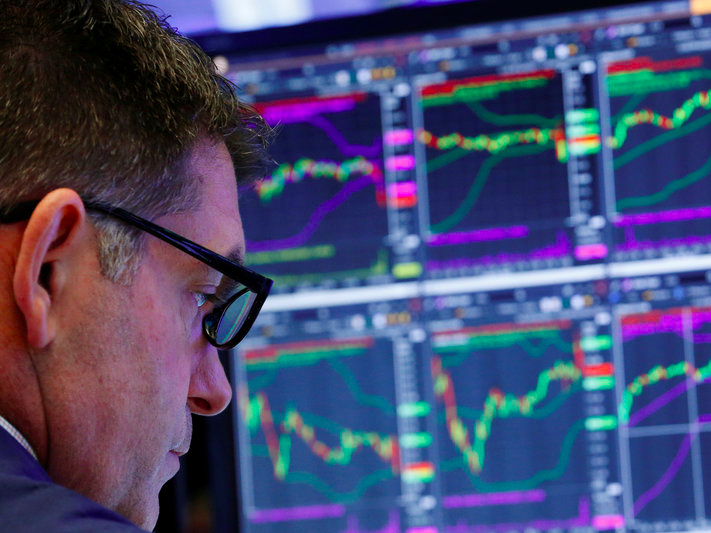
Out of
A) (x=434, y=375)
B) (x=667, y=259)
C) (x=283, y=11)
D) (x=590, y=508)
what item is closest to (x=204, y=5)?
(x=283, y=11)

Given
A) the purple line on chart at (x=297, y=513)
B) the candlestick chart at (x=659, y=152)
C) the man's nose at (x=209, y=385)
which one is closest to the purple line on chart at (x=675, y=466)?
the candlestick chart at (x=659, y=152)

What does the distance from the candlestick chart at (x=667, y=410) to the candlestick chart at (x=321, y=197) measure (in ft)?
1.08

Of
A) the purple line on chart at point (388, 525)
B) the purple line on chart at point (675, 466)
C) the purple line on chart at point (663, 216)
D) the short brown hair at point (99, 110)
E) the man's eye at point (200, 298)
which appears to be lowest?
the purple line on chart at point (388, 525)

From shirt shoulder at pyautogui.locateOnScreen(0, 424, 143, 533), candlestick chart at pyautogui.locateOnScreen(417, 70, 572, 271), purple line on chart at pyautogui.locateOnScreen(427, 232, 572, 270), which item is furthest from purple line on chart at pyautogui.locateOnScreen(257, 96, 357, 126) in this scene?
shirt shoulder at pyautogui.locateOnScreen(0, 424, 143, 533)

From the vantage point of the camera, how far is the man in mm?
576

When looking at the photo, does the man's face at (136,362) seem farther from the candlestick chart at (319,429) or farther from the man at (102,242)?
the candlestick chart at (319,429)

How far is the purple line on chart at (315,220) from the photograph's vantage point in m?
1.18

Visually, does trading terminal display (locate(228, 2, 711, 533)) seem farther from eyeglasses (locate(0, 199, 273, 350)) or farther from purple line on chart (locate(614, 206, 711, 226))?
eyeglasses (locate(0, 199, 273, 350))

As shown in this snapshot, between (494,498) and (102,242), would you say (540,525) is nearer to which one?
(494,498)

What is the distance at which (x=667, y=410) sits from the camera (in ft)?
3.59

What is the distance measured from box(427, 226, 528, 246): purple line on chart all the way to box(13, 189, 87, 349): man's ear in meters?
0.64

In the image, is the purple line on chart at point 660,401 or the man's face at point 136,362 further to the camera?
the purple line on chart at point 660,401

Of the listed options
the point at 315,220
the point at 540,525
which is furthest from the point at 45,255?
the point at 540,525

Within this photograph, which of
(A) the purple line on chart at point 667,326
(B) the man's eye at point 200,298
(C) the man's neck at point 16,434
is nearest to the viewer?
(C) the man's neck at point 16,434
